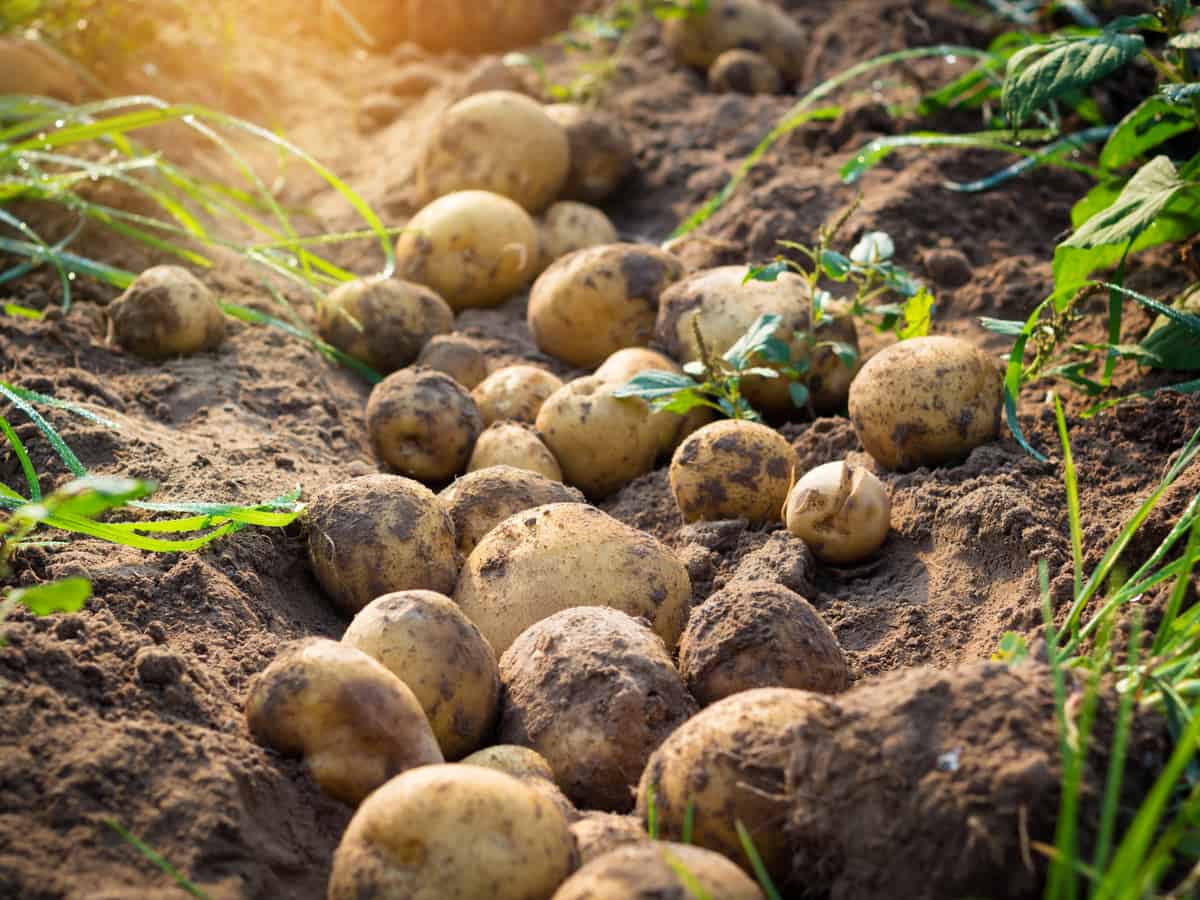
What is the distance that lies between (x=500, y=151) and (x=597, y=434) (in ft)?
5.23

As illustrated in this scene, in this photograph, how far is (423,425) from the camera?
9.75ft

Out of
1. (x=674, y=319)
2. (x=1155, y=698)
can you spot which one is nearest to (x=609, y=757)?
(x=1155, y=698)

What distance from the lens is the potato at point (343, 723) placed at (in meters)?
1.87

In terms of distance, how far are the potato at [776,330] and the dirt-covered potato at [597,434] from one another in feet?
0.80

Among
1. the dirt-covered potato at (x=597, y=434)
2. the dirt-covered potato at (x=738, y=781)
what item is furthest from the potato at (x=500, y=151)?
the dirt-covered potato at (x=738, y=781)

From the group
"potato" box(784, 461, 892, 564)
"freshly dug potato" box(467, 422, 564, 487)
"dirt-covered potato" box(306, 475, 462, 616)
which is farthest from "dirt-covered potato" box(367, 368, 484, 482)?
"potato" box(784, 461, 892, 564)

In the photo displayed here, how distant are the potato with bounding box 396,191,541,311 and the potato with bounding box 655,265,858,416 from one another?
0.85 m

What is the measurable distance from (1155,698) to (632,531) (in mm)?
1064

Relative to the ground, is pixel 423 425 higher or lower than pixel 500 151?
lower

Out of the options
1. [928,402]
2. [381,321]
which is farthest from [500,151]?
[928,402]

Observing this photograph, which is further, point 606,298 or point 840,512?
point 606,298

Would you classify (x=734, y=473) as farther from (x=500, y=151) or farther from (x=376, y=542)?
(x=500, y=151)

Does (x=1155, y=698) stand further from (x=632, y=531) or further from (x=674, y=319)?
(x=674, y=319)

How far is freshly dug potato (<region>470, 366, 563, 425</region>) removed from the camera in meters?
3.21
